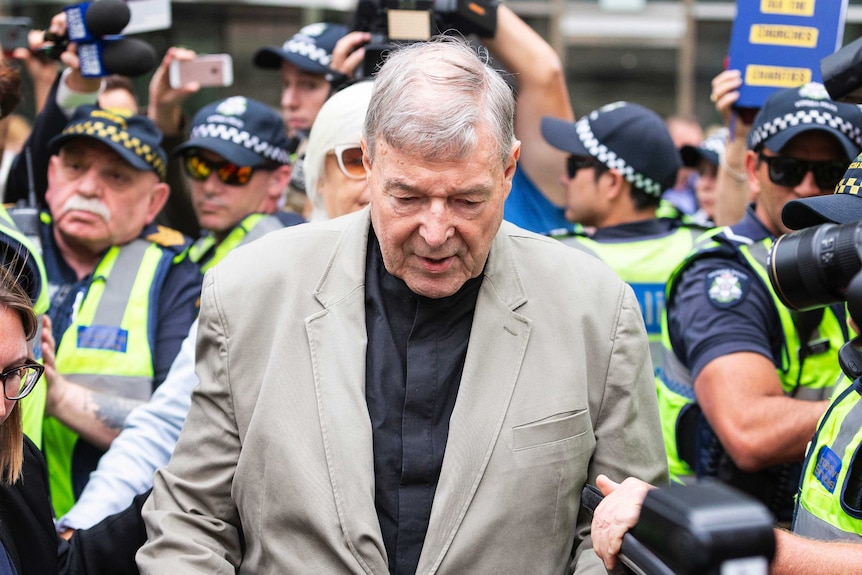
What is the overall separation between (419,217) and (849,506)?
1111 millimetres

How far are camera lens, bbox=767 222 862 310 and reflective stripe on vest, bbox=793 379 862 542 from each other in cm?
27

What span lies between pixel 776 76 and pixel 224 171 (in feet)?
7.34

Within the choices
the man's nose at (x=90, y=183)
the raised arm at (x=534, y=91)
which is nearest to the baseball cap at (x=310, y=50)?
the raised arm at (x=534, y=91)

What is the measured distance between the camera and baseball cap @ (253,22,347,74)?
511 cm

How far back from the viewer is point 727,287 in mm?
A: 3311

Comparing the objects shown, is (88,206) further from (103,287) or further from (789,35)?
(789,35)

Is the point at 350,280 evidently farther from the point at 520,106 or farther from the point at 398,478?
the point at 520,106

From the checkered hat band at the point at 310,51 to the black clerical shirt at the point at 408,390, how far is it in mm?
2813

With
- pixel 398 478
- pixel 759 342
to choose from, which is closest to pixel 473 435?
pixel 398 478

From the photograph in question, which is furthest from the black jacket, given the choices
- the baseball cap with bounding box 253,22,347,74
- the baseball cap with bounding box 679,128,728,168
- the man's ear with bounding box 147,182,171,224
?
the baseball cap with bounding box 679,128,728,168

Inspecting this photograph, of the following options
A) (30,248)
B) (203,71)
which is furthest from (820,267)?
(203,71)

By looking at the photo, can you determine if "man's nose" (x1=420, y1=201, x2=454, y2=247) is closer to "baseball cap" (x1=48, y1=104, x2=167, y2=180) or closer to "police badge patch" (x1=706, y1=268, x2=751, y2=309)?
"police badge patch" (x1=706, y1=268, x2=751, y2=309)

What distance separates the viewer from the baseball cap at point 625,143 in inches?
171

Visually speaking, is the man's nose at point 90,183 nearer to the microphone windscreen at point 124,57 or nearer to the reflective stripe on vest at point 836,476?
the microphone windscreen at point 124,57
